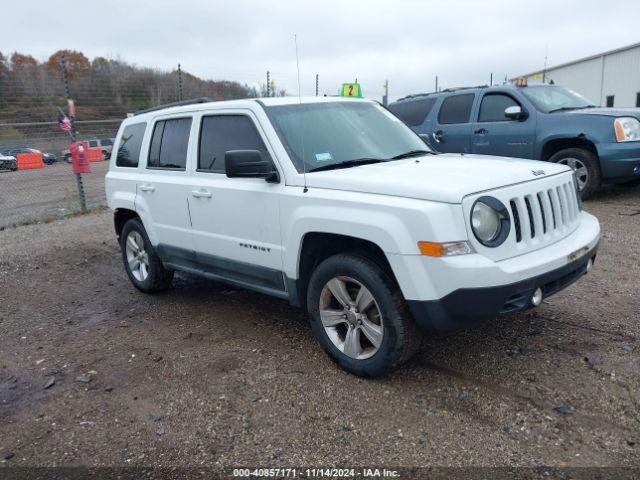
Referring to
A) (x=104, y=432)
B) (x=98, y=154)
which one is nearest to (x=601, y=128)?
(x=104, y=432)

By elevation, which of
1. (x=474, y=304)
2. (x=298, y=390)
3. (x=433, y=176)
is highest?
(x=433, y=176)

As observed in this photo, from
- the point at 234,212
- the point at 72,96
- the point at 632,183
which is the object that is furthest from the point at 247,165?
the point at 72,96

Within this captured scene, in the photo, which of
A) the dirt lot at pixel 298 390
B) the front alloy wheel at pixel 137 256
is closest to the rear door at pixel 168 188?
the front alloy wheel at pixel 137 256

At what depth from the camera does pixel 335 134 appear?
13.8ft

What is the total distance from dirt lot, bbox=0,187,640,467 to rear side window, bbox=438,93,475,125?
4.57 metres

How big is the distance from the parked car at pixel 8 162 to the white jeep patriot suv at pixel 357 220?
70.2 feet

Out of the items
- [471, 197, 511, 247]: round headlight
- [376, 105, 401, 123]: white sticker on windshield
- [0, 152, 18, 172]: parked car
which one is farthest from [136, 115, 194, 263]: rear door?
[0, 152, 18, 172]: parked car

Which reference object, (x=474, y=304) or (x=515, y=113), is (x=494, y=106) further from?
(x=474, y=304)

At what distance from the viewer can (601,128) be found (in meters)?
7.92

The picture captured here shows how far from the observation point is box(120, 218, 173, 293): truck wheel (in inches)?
216

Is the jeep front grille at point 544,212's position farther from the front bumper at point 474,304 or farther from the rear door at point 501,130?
the rear door at point 501,130

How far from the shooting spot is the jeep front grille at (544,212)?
129 inches

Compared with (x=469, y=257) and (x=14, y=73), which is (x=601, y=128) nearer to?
(x=469, y=257)

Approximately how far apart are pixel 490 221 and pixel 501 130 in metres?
6.11
